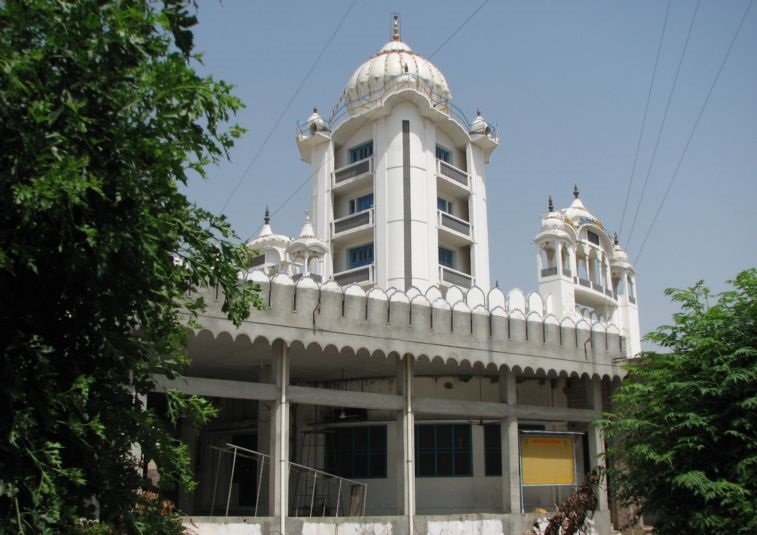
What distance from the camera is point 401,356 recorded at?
71.0ft

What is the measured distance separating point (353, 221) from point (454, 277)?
5.00 m

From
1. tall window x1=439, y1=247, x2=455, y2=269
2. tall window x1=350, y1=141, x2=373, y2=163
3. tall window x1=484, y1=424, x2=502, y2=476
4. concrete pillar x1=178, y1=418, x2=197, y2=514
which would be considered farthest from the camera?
tall window x1=350, y1=141, x2=373, y2=163

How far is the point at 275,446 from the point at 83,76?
13227 mm

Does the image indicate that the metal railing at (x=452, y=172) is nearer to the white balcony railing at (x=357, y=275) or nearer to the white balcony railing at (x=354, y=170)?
the white balcony railing at (x=354, y=170)

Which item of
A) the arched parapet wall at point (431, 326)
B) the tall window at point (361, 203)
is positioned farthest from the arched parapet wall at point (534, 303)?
the tall window at point (361, 203)

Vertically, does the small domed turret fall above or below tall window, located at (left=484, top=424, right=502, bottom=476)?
above

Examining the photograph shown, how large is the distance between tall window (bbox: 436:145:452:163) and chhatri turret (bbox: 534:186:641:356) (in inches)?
195

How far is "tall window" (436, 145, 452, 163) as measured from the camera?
3756cm

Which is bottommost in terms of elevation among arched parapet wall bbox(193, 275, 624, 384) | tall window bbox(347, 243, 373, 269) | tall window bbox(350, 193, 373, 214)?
arched parapet wall bbox(193, 275, 624, 384)

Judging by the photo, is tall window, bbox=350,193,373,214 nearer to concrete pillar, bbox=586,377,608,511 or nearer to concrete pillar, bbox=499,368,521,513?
concrete pillar, bbox=586,377,608,511

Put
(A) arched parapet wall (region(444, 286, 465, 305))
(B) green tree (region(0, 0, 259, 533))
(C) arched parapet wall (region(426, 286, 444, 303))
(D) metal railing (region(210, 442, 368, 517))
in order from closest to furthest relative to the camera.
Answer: (B) green tree (region(0, 0, 259, 533)) → (C) arched parapet wall (region(426, 286, 444, 303)) → (A) arched parapet wall (region(444, 286, 465, 305)) → (D) metal railing (region(210, 442, 368, 517))

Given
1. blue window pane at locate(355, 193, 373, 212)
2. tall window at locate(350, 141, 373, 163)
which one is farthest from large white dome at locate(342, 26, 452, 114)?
blue window pane at locate(355, 193, 373, 212)

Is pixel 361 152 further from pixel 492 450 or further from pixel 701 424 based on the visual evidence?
pixel 701 424

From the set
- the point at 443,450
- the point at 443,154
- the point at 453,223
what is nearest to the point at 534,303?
the point at 443,450
